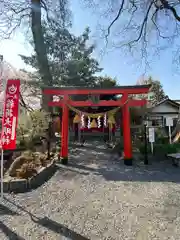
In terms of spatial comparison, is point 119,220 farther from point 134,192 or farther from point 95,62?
point 95,62

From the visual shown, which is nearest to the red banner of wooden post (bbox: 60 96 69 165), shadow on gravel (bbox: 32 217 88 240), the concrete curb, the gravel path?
the concrete curb

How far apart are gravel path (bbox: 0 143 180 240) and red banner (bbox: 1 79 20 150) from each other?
4.39ft

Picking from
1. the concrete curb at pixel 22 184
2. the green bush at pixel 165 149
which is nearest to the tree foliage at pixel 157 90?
the green bush at pixel 165 149

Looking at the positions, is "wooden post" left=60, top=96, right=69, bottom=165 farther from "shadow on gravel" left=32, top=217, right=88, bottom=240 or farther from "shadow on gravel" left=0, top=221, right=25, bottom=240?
"shadow on gravel" left=0, top=221, right=25, bottom=240

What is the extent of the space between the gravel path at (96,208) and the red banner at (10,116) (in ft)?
4.39

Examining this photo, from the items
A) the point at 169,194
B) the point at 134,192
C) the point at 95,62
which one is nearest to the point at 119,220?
the point at 134,192

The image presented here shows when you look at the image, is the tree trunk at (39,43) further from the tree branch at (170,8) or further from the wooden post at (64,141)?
the tree branch at (170,8)

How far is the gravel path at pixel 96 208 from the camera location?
3154 millimetres

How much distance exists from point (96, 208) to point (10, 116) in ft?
10.1

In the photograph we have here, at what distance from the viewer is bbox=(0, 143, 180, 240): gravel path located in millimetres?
3154

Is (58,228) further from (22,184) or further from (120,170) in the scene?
(120,170)

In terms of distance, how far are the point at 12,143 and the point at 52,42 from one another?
11.6 meters

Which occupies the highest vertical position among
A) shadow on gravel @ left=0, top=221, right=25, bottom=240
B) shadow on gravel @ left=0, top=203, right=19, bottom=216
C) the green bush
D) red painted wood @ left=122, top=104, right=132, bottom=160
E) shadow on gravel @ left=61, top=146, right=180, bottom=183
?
red painted wood @ left=122, top=104, right=132, bottom=160

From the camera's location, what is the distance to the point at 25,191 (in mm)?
5023
